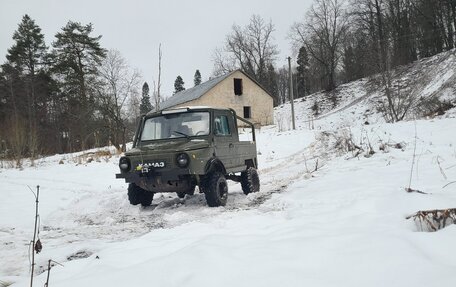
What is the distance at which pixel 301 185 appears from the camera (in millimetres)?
7051

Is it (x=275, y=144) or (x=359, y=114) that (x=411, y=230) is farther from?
(x=359, y=114)

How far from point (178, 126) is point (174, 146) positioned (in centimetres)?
71

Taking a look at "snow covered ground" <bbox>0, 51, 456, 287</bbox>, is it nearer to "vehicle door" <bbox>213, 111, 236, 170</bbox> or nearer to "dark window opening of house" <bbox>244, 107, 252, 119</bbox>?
"vehicle door" <bbox>213, 111, 236, 170</bbox>

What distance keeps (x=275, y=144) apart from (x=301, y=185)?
10.5 m

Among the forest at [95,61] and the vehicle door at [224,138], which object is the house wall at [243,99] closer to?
the forest at [95,61]

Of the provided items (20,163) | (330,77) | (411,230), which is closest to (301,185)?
(411,230)

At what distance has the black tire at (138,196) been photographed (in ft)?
23.0

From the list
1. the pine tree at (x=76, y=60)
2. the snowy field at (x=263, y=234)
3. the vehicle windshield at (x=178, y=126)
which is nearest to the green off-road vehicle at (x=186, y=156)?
the vehicle windshield at (x=178, y=126)

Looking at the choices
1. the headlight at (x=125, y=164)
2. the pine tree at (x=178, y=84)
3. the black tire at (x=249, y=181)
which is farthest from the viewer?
the pine tree at (x=178, y=84)

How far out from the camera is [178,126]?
6.97m

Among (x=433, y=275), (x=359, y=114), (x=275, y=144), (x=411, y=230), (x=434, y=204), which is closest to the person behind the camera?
(x=433, y=275)

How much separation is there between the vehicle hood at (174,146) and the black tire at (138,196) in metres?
0.83

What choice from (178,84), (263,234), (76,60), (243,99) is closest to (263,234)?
(263,234)

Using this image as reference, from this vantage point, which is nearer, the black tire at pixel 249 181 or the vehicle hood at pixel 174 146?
the vehicle hood at pixel 174 146
